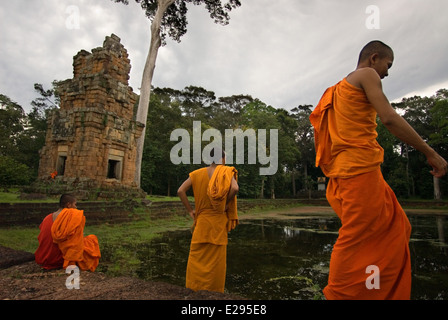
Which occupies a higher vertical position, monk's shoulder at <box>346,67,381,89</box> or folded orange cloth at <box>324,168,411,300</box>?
monk's shoulder at <box>346,67,381,89</box>

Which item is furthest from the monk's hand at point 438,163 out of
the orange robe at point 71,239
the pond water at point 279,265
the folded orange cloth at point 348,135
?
the orange robe at point 71,239

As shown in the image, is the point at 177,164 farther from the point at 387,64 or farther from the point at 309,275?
the point at 387,64

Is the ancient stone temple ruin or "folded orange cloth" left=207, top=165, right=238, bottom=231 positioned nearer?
"folded orange cloth" left=207, top=165, right=238, bottom=231

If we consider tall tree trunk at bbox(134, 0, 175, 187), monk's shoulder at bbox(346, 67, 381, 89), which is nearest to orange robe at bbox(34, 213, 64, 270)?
monk's shoulder at bbox(346, 67, 381, 89)

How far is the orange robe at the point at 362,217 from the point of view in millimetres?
1504

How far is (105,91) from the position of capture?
10445 mm

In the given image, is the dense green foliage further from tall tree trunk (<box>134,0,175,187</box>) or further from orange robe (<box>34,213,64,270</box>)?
orange robe (<box>34,213,64,270</box>)

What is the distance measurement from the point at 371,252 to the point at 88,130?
1034 centimetres

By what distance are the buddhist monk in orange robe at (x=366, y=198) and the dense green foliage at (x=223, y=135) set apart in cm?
1885

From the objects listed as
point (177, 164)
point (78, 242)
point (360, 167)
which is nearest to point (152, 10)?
point (177, 164)

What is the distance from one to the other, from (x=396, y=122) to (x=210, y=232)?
1807 mm

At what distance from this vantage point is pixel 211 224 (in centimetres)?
260

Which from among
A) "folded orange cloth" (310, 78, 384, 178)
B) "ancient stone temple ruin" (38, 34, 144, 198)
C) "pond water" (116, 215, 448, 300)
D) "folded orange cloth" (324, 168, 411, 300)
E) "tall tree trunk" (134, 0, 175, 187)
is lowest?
"pond water" (116, 215, 448, 300)

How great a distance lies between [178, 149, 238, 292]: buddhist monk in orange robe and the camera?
2.43m
